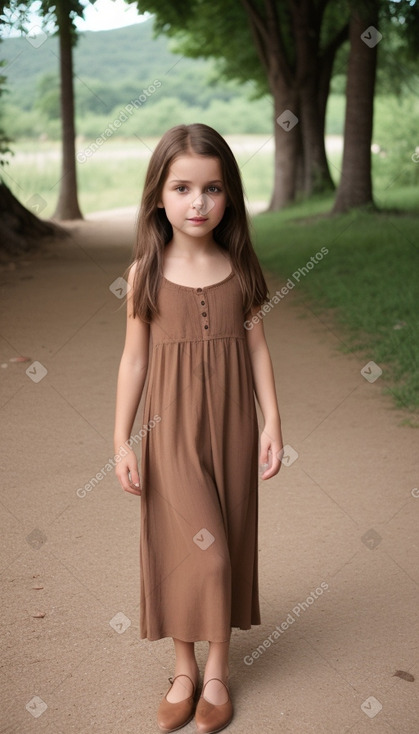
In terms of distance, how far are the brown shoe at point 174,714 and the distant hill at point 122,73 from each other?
50.3m

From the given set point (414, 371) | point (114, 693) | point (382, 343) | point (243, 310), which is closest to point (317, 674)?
point (114, 693)

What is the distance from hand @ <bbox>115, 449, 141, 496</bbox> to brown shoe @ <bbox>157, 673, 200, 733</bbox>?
0.66m

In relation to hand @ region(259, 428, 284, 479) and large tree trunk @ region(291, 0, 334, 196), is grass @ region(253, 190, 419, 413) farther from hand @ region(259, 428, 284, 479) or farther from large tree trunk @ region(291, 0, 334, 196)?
large tree trunk @ region(291, 0, 334, 196)

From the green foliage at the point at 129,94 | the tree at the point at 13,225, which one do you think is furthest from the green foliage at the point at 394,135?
the tree at the point at 13,225

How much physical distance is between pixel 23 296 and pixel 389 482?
5.74m

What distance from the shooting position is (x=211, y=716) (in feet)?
Result: 8.67

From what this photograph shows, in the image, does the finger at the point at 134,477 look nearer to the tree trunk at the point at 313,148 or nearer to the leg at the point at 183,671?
the leg at the point at 183,671

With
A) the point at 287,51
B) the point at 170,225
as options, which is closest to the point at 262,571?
the point at 170,225

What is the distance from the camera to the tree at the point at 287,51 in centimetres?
1723

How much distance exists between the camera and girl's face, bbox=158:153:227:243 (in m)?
2.55

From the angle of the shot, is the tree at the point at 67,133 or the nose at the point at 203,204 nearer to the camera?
the nose at the point at 203,204

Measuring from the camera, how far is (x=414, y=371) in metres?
6.43

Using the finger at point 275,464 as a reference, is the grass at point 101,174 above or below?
below

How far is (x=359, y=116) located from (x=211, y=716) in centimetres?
1212
